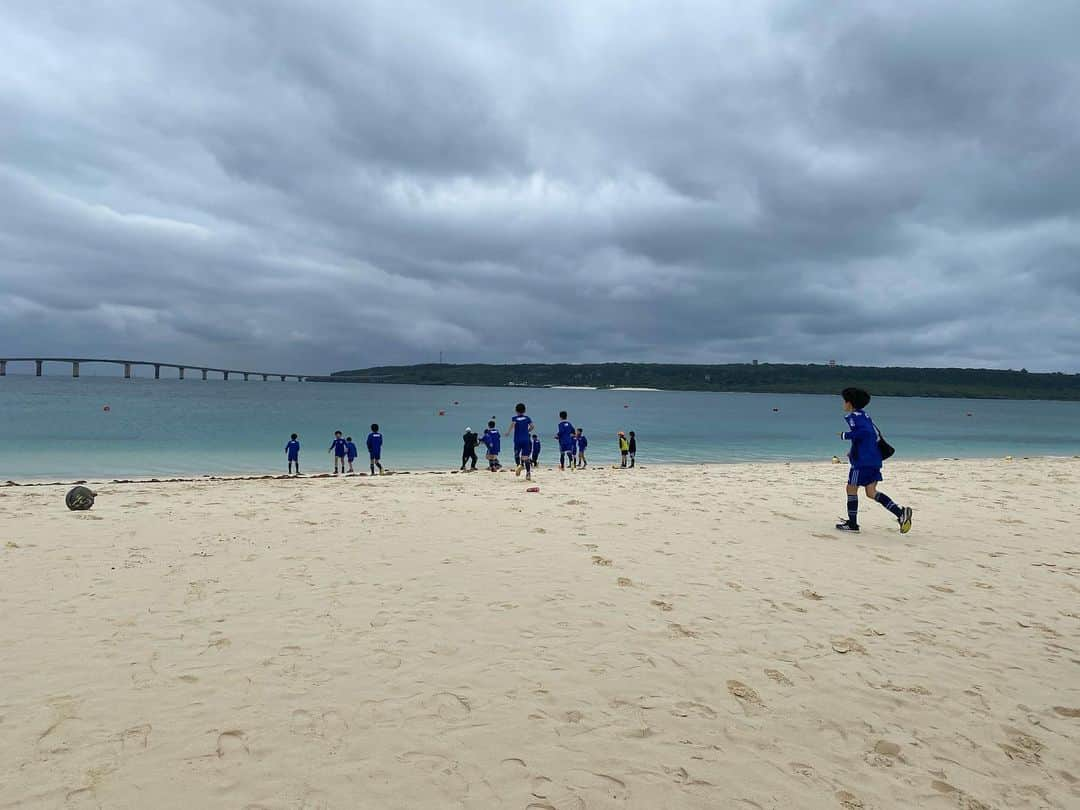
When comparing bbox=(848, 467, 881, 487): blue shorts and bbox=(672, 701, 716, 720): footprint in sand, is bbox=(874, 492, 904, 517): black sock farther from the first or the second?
bbox=(672, 701, 716, 720): footprint in sand

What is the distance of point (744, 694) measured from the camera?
4.14 m

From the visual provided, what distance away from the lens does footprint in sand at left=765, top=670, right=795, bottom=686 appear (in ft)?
14.2

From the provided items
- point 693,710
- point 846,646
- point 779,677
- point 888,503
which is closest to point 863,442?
point 888,503

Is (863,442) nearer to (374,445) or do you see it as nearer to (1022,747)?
(1022,747)

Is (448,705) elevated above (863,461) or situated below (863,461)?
below

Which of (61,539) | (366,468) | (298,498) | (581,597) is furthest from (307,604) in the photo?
(366,468)

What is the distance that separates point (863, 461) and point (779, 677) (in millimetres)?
5732

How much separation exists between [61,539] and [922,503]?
14618mm

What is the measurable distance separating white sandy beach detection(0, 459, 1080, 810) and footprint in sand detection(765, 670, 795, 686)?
0.07 ft

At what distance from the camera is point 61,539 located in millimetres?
7836

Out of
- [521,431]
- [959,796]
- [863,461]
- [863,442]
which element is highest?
[863,442]

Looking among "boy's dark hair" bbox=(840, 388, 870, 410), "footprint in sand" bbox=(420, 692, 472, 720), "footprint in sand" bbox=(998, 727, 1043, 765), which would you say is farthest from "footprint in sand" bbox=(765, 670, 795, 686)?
"boy's dark hair" bbox=(840, 388, 870, 410)

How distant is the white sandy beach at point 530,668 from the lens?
3215 mm

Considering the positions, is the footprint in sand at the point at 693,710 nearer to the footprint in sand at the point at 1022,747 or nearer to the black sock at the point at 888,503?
the footprint in sand at the point at 1022,747
